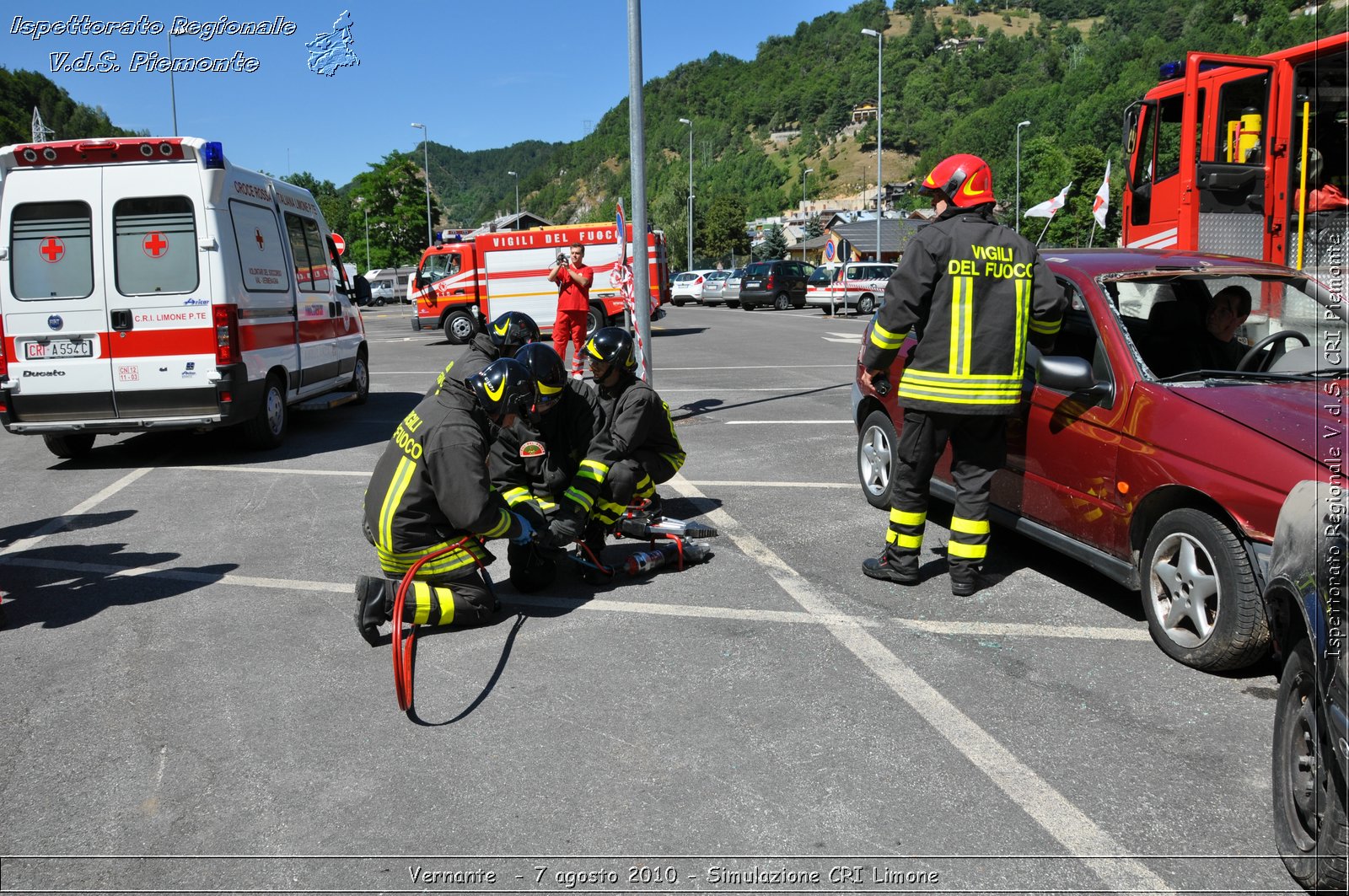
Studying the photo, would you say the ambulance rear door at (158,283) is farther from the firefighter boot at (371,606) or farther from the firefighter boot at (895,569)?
the firefighter boot at (895,569)

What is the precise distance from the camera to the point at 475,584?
488 centimetres

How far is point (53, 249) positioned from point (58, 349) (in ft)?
2.79

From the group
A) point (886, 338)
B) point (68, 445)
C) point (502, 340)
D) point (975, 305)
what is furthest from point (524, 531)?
point (68, 445)

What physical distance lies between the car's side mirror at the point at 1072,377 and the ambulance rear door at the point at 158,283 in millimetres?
6976

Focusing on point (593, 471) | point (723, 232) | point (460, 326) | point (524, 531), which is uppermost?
point (723, 232)

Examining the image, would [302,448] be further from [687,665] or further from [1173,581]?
[1173,581]

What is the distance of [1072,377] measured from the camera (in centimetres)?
462

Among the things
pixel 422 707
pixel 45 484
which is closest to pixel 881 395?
pixel 422 707

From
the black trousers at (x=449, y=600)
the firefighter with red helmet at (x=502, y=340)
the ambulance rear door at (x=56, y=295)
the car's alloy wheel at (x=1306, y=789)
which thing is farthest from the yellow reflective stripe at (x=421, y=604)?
the ambulance rear door at (x=56, y=295)

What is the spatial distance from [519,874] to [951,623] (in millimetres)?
2605

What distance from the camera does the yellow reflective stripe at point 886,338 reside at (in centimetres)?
514

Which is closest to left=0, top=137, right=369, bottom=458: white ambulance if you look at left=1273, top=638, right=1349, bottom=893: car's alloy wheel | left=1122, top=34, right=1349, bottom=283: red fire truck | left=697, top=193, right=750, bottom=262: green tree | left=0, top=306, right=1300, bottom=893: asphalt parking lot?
left=0, top=306, right=1300, bottom=893: asphalt parking lot

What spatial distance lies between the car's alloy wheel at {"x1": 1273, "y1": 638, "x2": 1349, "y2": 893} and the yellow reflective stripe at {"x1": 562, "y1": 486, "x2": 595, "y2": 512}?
3.33 meters

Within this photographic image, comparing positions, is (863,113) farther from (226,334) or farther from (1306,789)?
(1306,789)
